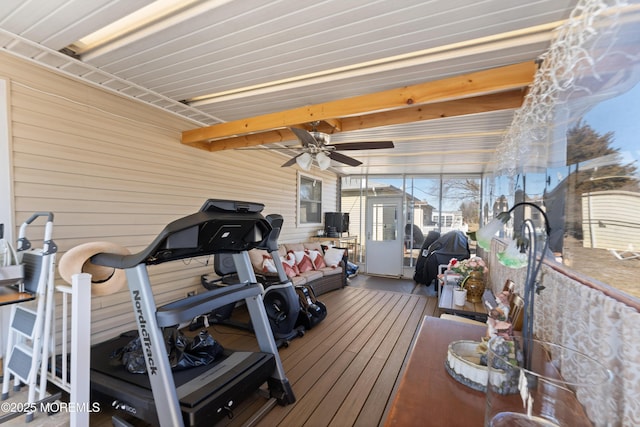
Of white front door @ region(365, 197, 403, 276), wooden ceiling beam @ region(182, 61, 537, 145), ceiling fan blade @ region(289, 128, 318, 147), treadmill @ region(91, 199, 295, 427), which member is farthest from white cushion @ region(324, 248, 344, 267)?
treadmill @ region(91, 199, 295, 427)

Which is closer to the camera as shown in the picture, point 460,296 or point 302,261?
point 460,296

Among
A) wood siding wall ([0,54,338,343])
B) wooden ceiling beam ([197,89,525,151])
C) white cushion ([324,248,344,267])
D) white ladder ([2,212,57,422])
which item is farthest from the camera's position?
white cushion ([324,248,344,267])

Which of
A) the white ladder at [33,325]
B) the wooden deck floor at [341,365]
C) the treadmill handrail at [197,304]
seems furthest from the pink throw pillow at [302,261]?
the white ladder at [33,325]

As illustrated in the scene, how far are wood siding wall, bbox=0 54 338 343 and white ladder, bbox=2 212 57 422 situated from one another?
35 centimetres

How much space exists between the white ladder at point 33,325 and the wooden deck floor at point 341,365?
0.30m

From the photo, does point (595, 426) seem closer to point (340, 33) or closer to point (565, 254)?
point (565, 254)

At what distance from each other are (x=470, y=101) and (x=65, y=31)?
367 centimetres

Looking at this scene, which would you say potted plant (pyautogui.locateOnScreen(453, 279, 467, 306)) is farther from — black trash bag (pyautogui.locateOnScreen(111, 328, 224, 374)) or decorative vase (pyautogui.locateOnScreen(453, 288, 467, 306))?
black trash bag (pyautogui.locateOnScreen(111, 328, 224, 374))

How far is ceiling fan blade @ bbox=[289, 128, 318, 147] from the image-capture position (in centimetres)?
294

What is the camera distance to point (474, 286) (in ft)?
11.0

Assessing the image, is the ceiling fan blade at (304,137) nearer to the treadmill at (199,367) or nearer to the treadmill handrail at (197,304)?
the treadmill at (199,367)

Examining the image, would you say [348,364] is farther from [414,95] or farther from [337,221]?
[337,221]

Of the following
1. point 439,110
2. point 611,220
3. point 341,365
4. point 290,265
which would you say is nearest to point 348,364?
point 341,365

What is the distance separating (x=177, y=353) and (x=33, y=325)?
3.56ft
